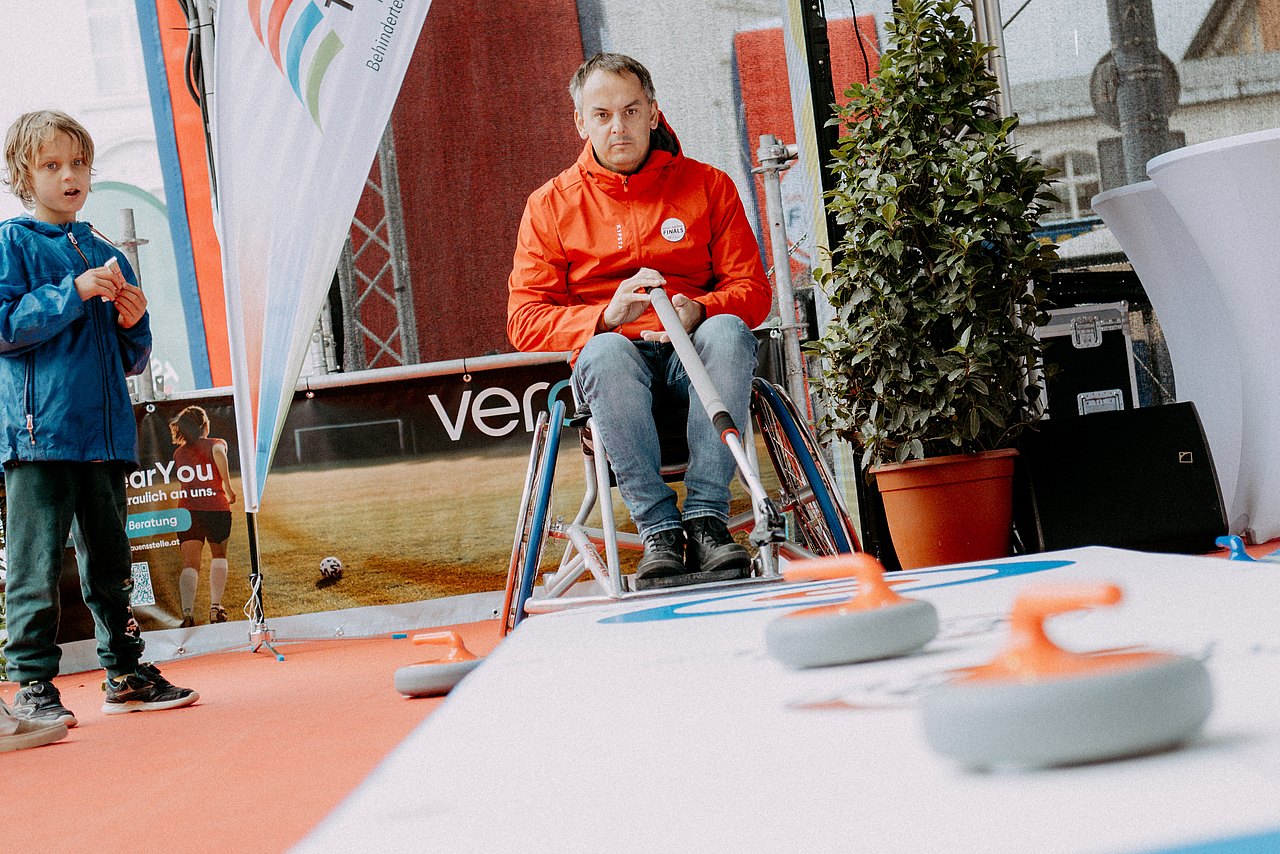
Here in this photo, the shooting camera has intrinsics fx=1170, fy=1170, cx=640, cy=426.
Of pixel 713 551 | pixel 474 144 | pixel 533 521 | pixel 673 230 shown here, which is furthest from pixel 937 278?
pixel 474 144

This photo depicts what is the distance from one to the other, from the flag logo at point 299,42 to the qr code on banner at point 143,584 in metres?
1.86

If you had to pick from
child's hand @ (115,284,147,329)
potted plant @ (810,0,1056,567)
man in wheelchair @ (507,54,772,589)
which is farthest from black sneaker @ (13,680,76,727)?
potted plant @ (810,0,1056,567)

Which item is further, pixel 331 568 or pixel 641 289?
pixel 331 568

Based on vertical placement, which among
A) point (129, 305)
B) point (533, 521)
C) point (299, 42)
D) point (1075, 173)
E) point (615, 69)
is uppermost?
point (299, 42)

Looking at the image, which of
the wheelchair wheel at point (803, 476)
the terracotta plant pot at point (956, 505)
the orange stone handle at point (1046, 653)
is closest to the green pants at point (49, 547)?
the wheelchair wheel at point (803, 476)

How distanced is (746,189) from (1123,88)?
1.47 metres

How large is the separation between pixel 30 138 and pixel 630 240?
1321 mm

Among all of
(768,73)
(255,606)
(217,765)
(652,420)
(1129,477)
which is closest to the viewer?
(217,765)

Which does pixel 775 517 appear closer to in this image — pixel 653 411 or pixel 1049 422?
pixel 653 411

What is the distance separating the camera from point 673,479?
2.52 metres

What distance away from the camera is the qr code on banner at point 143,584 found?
164 inches

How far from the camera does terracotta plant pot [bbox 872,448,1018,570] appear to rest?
2.76 meters

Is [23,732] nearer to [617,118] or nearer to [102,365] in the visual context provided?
[102,365]

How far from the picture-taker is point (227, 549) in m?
4.16
